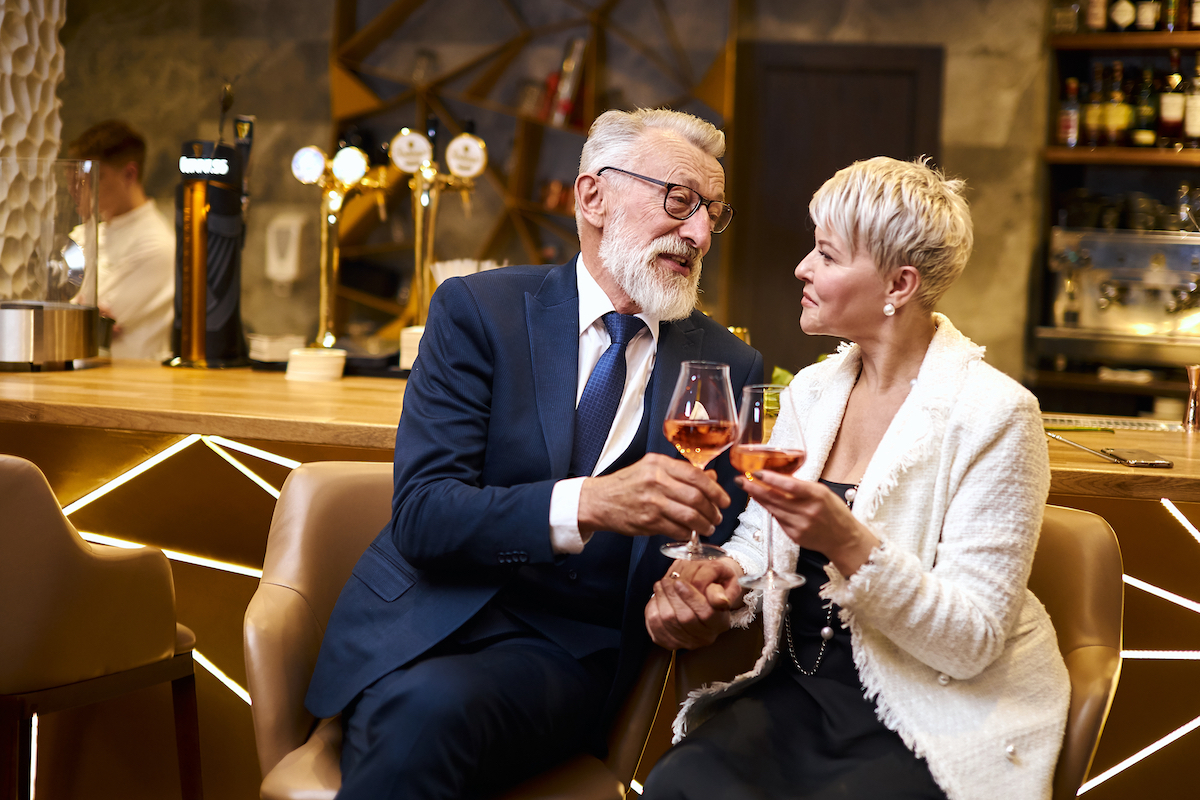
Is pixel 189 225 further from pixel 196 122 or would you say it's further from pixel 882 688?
pixel 196 122

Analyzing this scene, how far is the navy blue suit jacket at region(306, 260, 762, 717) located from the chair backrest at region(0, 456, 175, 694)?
1.65 feet

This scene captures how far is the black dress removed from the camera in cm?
141

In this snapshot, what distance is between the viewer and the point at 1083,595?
159 cm

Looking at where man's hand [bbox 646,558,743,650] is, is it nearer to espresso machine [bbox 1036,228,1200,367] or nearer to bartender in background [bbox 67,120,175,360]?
bartender in background [bbox 67,120,175,360]

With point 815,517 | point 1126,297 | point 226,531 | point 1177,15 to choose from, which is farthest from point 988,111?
point 815,517

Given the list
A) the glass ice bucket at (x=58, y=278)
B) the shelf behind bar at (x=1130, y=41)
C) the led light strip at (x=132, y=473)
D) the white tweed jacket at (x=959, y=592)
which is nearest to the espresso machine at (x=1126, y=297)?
the shelf behind bar at (x=1130, y=41)

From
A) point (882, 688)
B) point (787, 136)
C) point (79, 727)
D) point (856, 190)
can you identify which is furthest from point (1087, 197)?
point (79, 727)

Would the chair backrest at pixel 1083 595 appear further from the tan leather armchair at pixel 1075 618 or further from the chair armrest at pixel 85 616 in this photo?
the chair armrest at pixel 85 616

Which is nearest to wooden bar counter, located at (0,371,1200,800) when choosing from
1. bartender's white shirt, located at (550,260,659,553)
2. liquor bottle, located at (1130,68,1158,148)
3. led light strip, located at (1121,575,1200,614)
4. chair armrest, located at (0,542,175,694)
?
led light strip, located at (1121,575,1200,614)

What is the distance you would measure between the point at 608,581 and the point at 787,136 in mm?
4088

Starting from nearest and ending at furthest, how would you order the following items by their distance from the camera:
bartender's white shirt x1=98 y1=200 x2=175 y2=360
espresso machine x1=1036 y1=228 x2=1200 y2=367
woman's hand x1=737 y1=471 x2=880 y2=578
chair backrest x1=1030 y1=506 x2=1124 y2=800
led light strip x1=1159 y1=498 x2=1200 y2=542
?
woman's hand x1=737 y1=471 x2=880 y2=578 → chair backrest x1=1030 y1=506 x2=1124 y2=800 → led light strip x1=1159 y1=498 x2=1200 y2=542 → bartender's white shirt x1=98 y1=200 x2=175 y2=360 → espresso machine x1=1036 y1=228 x2=1200 y2=367

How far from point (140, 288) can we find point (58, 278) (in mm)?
1180

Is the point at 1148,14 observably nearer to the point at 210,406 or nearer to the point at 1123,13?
the point at 1123,13

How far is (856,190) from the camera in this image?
1.60 metres
